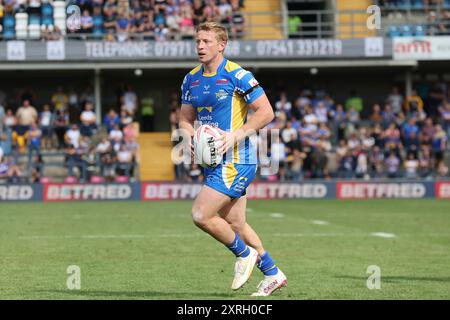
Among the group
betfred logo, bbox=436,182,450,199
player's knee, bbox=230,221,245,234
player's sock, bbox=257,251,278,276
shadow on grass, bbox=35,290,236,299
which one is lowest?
betfred logo, bbox=436,182,450,199

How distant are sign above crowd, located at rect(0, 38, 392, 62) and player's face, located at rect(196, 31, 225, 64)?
2589 cm

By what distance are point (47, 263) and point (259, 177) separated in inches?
810

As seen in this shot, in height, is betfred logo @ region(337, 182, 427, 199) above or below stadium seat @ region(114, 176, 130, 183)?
below

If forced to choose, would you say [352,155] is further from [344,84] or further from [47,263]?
[47,263]

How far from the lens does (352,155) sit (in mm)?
33281

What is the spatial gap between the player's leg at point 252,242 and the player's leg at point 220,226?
0.12 meters

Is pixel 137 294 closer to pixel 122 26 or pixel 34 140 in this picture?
pixel 34 140

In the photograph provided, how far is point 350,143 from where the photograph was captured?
33.7 metres

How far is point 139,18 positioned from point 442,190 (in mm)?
11560

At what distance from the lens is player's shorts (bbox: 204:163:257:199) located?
366 inches

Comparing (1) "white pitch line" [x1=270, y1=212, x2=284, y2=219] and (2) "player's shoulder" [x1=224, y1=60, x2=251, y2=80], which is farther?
(1) "white pitch line" [x1=270, y1=212, x2=284, y2=219]

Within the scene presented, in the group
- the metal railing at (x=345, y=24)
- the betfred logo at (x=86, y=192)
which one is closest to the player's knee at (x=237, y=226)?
the betfred logo at (x=86, y=192)

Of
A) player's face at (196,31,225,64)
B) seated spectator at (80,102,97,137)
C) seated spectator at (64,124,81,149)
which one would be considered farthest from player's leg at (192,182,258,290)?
seated spectator at (80,102,97,137)

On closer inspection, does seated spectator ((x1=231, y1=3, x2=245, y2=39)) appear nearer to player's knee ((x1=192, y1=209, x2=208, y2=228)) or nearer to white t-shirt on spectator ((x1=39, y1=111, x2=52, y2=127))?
white t-shirt on spectator ((x1=39, y1=111, x2=52, y2=127))
